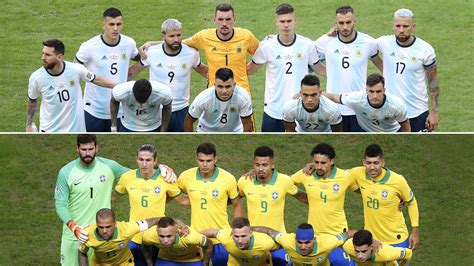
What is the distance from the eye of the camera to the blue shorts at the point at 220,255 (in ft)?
59.5

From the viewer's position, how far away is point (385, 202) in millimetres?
18391

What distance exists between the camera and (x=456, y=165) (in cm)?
2172

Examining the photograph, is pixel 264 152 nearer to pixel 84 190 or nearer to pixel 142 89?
pixel 142 89

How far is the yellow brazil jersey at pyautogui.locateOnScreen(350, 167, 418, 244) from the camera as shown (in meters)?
18.3

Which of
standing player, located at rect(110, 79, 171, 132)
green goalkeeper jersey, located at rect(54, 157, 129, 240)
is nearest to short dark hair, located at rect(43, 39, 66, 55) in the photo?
standing player, located at rect(110, 79, 171, 132)

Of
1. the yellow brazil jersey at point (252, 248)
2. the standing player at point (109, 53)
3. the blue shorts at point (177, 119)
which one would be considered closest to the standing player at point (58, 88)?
the standing player at point (109, 53)

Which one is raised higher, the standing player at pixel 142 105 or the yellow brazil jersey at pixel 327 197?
the standing player at pixel 142 105

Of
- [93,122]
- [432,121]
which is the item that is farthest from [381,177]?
[93,122]

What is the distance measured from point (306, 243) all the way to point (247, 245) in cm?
69

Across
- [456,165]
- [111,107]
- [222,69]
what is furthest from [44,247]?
[456,165]

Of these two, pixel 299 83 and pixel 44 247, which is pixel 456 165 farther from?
pixel 44 247

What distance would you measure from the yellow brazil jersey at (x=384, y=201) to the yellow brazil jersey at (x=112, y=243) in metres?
2.79

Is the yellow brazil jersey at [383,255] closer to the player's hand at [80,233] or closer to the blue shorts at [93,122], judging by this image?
the player's hand at [80,233]

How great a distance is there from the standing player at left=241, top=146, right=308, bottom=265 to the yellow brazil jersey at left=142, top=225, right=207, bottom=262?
75cm
